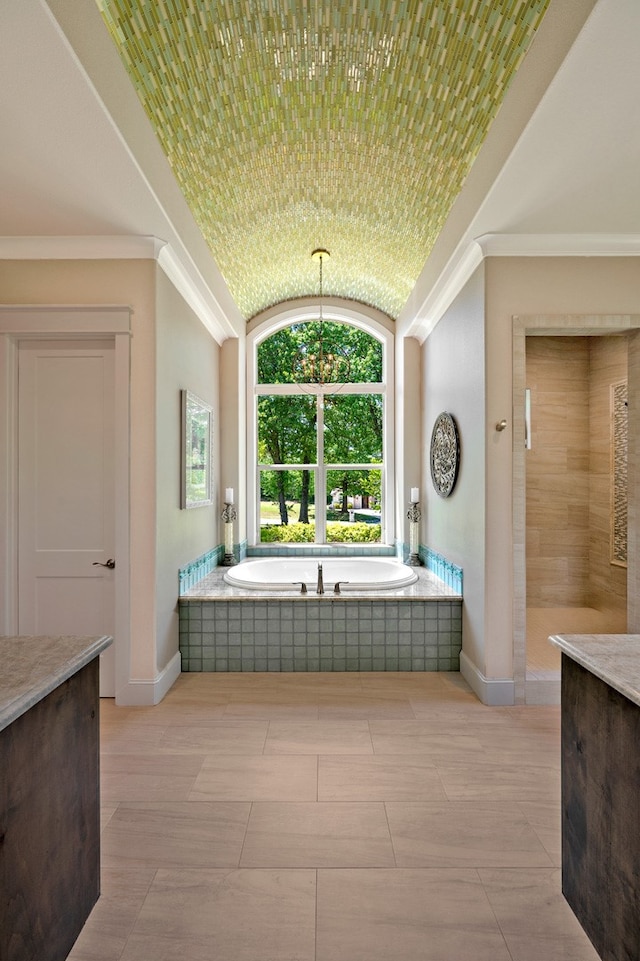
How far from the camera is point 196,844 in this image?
1.89m

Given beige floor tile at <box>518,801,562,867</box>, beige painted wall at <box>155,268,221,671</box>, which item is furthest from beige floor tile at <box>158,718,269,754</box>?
beige floor tile at <box>518,801,562,867</box>

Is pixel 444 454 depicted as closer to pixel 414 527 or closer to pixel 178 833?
pixel 414 527

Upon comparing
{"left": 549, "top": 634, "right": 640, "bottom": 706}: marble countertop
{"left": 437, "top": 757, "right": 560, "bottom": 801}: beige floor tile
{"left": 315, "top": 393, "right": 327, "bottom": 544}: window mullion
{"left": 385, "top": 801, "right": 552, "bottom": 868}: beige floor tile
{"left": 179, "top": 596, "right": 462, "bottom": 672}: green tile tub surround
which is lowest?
{"left": 385, "top": 801, "right": 552, "bottom": 868}: beige floor tile

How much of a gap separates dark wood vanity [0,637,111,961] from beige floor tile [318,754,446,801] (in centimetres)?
97

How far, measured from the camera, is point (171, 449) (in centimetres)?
341

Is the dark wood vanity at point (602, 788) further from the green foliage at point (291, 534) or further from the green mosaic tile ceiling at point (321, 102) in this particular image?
the green foliage at point (291, 534)

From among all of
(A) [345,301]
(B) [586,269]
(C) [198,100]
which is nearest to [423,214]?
(B) [586,269]

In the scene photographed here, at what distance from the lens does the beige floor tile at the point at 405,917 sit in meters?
1.45

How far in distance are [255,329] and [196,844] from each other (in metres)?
4.55

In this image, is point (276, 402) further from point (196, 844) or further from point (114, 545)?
point (196, 844)

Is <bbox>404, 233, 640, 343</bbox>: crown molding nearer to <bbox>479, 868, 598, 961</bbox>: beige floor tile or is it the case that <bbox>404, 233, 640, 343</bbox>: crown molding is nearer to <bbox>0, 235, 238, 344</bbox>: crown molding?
<bbox>0, 235, 238, 344</bbox>: crown molding

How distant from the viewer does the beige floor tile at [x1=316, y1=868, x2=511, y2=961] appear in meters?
1.45

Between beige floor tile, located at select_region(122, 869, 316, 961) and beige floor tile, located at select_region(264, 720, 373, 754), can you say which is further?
beige floor tile, located at select_region(264, 720, 373, 754)

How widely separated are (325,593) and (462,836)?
1.86 metres
